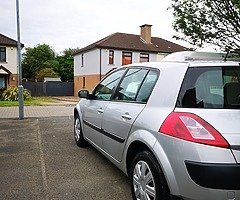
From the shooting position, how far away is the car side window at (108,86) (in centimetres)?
434

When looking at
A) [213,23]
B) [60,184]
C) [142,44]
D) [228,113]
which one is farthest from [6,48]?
[228,113]

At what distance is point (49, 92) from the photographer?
33.7 m

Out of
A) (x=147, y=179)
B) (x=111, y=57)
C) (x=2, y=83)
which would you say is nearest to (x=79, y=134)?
(x=147, y=179)

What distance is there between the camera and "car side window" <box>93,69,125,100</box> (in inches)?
171

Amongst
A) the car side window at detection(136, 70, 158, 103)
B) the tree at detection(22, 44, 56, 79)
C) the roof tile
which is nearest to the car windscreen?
the car side window at detection(136, 70, 158, 103)

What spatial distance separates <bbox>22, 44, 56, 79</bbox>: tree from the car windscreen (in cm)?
5667

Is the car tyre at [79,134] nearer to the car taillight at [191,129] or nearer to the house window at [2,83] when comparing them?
the car taillight at [191,129]

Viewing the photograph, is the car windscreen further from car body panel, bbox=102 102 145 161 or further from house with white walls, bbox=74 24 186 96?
house with white walls, bbox=74 24 186 96

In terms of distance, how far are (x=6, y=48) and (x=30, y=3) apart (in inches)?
607

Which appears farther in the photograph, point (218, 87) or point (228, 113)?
point (218, 87)

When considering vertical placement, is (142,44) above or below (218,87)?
above

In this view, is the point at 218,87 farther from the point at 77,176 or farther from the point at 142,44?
the point at 142,44

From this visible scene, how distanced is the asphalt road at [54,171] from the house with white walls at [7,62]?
21.3 m

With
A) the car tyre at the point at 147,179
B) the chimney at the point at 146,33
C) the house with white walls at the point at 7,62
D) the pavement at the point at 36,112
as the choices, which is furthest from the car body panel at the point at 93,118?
the chimney at the point at 146,33
